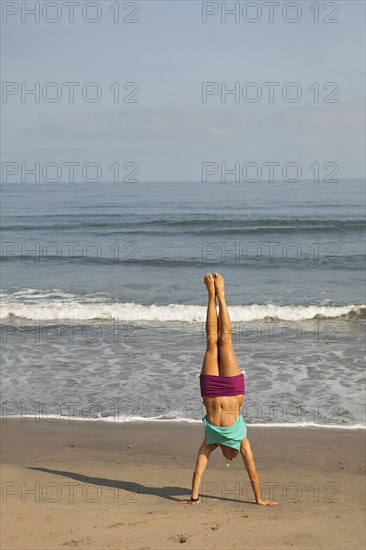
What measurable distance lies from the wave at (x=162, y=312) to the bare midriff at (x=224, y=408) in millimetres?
11122

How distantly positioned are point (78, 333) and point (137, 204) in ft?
104

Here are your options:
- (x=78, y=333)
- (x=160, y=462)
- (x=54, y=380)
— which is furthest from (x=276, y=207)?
(x=160, y=462)

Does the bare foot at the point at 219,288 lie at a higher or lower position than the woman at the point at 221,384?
higher

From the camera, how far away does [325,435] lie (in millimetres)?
8766

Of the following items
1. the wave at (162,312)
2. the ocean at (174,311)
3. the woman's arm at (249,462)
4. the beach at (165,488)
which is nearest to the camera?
the beach at (165,488)

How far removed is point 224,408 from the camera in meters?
6.10

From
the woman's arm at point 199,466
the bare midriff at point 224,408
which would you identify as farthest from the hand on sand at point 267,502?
the bare midriff at point 224,408

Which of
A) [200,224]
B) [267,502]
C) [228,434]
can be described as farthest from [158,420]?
[200,224]

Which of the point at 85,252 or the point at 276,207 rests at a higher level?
the point at 276,207

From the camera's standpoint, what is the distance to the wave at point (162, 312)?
17.6 metres

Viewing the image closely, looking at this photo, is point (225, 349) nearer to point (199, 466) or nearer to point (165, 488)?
point (199, 466)

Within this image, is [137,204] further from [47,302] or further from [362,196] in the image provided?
[47,302]

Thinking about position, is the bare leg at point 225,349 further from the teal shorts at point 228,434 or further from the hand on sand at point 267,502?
the hand on sand at point 267,502

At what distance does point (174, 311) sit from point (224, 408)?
38.5 ft
